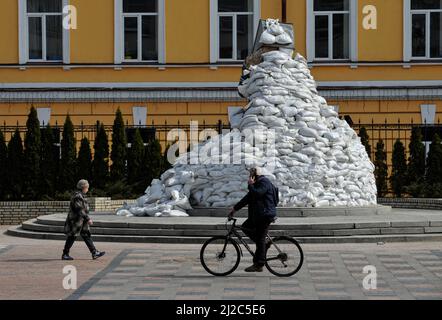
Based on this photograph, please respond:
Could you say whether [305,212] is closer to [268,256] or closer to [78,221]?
[78,221]

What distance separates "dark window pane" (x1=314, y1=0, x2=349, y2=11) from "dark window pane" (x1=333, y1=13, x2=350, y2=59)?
0.80 ft

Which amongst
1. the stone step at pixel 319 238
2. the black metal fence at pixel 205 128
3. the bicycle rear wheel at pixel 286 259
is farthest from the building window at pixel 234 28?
the bicycle rear wheel at pixel 286 259

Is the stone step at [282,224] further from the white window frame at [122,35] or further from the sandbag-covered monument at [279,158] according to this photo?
the white window frame at [122,35]

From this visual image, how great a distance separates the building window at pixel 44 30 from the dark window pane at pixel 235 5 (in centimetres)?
547

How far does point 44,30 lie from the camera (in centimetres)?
3694

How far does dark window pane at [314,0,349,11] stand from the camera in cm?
3672

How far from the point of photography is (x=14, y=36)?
120ft

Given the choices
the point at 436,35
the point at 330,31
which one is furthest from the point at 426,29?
the point at 330,31

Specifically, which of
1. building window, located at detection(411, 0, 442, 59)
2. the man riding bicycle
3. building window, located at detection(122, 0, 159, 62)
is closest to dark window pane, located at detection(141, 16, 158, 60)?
building window, located at detection(122, 0, 159, 62)

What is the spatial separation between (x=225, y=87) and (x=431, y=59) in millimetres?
6927

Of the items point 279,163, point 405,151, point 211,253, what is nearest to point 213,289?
point 211,253

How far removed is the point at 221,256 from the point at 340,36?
22.2 m

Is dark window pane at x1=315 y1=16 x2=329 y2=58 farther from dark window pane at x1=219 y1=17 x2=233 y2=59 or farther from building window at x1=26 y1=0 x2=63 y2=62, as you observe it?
building window at x1=26 y1=0 x2=63 y2=62

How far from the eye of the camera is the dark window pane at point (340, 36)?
36.8 metres
